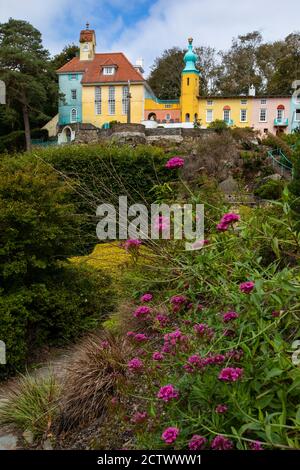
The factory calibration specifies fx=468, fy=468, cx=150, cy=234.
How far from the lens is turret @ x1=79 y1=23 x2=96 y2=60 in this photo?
4097cm

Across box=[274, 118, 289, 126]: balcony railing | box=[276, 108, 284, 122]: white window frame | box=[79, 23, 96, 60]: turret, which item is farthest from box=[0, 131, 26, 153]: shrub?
box=[276, 108, 284, 122]: white window frame

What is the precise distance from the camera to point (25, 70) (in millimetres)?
35469

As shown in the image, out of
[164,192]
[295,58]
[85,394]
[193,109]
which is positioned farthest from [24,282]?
[295,58]

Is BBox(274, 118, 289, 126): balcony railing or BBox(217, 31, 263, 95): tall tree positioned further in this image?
BBox(217, 31, 263, 95): tall tree

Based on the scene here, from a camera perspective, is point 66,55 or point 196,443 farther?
point 66,55

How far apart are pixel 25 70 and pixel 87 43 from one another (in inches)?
328

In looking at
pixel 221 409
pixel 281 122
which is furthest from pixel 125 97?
pixel 221 409

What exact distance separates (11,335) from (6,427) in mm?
1451

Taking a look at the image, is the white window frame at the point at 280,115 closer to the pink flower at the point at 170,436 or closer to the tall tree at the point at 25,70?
the tall tree at the point at 25,70

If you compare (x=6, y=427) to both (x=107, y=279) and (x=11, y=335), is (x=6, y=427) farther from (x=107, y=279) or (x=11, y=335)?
(x=107, y=279)

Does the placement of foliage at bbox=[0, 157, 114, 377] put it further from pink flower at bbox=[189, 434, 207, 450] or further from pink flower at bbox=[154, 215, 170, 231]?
pink flower at bbox=[189, 434, 207, 450]

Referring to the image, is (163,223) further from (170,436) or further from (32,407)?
(170,436)

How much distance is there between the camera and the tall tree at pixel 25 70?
3377 cm

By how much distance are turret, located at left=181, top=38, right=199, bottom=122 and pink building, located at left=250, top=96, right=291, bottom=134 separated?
16.7 ft
